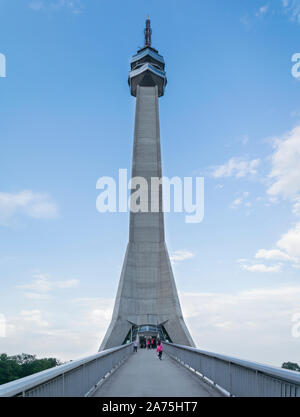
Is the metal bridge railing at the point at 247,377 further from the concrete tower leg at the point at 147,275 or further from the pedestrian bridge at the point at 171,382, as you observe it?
the concrete tower leg at the point at 147,275

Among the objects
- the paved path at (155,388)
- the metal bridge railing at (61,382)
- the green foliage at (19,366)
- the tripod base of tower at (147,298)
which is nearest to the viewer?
the metal bridge railing at (61,382)

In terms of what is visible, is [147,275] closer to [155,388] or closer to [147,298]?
[147,298]

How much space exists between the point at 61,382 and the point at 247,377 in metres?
2.78

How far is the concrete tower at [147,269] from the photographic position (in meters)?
36.9

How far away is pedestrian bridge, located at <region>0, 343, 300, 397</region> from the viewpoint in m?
4.05

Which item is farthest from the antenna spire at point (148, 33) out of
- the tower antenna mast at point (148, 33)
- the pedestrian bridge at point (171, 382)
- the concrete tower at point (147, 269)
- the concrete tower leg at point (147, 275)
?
the pedestrian bridge at point (171, 382)

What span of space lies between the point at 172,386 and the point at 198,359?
8.11 feet

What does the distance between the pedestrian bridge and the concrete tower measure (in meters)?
25.9

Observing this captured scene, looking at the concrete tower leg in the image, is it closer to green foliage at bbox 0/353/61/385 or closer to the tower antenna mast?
the tower antenna mast

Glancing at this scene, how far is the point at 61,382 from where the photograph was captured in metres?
5.17

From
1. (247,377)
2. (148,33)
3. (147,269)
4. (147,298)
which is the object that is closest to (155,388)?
(247,377)

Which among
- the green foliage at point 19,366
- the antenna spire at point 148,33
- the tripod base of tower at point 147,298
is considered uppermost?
the antenna spire at point 148,33
